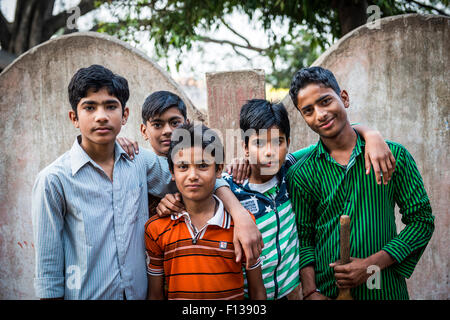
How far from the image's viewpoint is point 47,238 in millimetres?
1721

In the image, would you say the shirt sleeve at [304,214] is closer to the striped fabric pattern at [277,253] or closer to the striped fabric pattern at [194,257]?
the striped fabric pattern at [277,253]

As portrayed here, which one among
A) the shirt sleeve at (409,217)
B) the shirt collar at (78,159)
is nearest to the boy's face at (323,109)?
the shirt sleeve at (409,217)

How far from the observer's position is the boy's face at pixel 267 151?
2.02m

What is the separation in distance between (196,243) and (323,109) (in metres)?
0.96

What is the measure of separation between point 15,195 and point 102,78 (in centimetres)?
232

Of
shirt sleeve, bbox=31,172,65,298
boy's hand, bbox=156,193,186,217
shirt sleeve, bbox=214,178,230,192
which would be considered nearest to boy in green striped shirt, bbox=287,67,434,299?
shirt sleeve, bbox=214,178,230,192

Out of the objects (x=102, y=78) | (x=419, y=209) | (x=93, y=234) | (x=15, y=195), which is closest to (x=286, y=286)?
(x=419, y=209)

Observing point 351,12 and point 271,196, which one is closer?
Answer: point 271,196

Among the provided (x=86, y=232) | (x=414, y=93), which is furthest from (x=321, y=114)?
(x=414, y=93)

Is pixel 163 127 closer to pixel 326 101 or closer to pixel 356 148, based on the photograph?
pixel 326 101

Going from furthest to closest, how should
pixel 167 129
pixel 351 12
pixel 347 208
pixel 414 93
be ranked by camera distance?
1. pixel 351 12
2. pixel 414 93
3. pixel 167 129
4. pixel 347 208

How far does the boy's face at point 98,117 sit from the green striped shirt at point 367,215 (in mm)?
1038

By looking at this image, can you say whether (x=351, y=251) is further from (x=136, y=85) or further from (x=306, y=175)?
(x=136, y=85)
